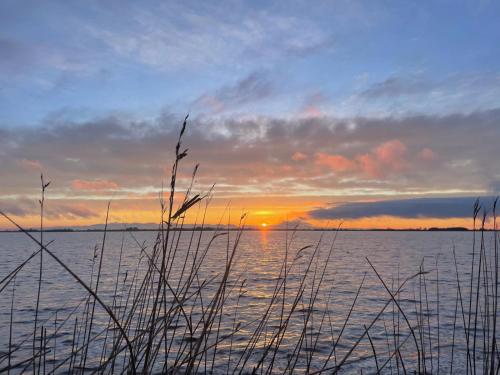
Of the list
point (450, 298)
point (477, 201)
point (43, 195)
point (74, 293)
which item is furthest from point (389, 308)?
point (43, 195)

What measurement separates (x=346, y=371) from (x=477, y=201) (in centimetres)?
710

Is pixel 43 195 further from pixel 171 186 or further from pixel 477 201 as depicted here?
pixel 477 201

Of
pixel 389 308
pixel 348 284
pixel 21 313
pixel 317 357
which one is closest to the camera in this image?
pixel 317 357

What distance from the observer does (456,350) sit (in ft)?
35.7

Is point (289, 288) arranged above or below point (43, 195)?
below

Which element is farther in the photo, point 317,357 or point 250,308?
point 250,308

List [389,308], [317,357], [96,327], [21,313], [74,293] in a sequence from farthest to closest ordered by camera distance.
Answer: [74,293] < [389,308] < [21,313] < [96,327] < [317,357]

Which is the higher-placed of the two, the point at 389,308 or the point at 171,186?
the point at 171,186

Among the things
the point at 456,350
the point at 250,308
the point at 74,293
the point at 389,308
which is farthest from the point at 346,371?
the point at 74,293

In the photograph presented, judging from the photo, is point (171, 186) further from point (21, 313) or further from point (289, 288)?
point (289, 288)

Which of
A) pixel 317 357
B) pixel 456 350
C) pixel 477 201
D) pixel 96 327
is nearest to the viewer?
pixel 477 201

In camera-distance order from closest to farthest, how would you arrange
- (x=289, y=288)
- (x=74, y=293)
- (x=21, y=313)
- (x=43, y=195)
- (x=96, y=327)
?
(x=43, y=195), (x=96, y=327), (x=21, y=313), (x=74, y=293), (x=289, y=288)

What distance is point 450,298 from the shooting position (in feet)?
63.2

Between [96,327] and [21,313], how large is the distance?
404 cm
